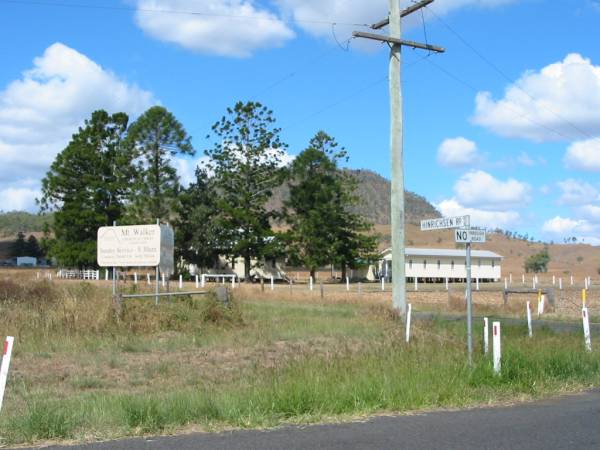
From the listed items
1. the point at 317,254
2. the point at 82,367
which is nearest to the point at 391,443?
the point at 82,367

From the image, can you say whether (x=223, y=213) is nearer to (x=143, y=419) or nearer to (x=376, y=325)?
(x=376, y=325)

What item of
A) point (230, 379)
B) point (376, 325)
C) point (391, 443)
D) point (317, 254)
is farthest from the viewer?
point (317, 254)

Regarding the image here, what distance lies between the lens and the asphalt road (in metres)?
7.18

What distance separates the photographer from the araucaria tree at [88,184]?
63531 millimetres

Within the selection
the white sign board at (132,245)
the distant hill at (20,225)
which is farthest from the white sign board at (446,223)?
the distant hill at (20,225)

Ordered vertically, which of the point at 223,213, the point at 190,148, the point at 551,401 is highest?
the point at 190,148

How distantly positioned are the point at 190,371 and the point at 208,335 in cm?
507

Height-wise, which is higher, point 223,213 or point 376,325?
point 223,213

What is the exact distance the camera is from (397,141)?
60.0 feet

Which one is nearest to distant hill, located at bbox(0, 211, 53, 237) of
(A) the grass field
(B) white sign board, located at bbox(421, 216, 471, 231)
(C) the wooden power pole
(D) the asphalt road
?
(A) the grass field

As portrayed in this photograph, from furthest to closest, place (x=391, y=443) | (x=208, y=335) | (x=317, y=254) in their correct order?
(x=317, y=254) < (x=208, y=335) < (x=391, y=443)

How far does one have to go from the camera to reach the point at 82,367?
13.0 m

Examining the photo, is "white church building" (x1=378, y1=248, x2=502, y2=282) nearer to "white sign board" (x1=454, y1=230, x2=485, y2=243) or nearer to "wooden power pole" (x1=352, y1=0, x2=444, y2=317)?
"wooden power pole" (x1=352, y1=0, x2=444, y2=317)

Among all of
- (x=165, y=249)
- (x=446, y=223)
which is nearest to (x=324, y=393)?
(x=446, y=223)
